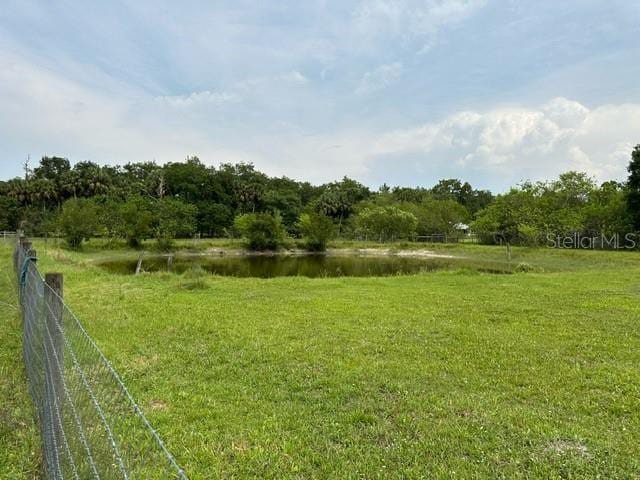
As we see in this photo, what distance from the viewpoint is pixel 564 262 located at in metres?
31.2

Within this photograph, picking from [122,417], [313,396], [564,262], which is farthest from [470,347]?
[564,262]

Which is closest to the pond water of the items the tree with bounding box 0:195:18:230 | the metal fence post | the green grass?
the green grass

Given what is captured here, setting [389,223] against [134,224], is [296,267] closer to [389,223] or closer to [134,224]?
[134,224]

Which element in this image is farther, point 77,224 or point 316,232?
point 316,232

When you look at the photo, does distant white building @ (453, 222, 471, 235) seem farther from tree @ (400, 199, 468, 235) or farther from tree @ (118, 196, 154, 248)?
tree @ (118, 196, 154, 248)

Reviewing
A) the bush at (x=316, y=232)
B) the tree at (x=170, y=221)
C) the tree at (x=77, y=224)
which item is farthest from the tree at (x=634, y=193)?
the tree at (x=77, y=224)

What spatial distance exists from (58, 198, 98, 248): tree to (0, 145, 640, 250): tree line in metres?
0.09

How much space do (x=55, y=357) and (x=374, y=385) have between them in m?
3.25

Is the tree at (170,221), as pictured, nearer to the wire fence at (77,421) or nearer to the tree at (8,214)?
the tree at (8,214)

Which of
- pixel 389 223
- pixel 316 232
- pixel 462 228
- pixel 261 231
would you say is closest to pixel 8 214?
pixel 261 231

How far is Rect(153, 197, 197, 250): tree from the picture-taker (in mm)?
41969

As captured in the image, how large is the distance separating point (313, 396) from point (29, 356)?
11.5ft

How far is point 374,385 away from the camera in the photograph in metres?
4.97

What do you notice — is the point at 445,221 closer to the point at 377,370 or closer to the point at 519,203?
the point at 519,203
